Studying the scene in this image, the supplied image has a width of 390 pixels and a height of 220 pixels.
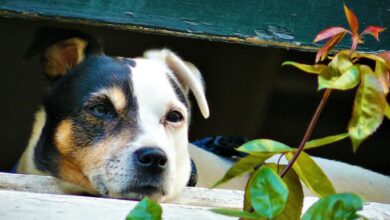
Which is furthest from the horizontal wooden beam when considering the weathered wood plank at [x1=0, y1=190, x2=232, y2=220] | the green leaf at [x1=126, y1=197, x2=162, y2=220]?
the green leaf at [x1=126, y1=197, x2=162, y2=220]

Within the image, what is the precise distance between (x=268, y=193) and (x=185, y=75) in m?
1.21

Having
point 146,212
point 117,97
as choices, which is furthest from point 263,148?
point 117,97

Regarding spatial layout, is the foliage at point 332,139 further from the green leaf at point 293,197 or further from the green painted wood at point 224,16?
the green painted wood at point 224,16

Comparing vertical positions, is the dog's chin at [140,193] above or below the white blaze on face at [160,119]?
below

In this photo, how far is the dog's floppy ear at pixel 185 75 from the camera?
2092mm

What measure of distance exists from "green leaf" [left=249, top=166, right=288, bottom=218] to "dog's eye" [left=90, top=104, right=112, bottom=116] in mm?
921

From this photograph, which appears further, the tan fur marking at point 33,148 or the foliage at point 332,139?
the tan fur marking at point 33,148

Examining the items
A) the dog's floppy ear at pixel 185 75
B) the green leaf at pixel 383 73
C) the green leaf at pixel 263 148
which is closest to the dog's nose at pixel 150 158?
the dog's floppy ear at pixel 185 75

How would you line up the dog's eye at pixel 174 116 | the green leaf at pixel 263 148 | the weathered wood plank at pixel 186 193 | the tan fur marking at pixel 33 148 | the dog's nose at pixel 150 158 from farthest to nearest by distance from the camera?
the tan fur marking at pixel 33 148
the dog's eye at pixel 174 116
the dog's nose at pixel 150 158
the weathered wood plank at pixel 186 193
the green leaf at pixel 263 148

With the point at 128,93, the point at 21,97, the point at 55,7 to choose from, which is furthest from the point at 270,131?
the point at 55,7

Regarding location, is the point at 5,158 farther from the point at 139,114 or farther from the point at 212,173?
the point at 139,114

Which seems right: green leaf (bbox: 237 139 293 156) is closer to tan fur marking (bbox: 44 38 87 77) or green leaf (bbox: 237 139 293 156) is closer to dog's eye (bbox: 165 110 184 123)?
dog's eye (bbox: 165 110 184 123)

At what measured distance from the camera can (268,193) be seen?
39.1 inches

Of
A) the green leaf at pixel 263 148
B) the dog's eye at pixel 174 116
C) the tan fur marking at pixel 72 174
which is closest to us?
the green leaf at pixel 263 148
